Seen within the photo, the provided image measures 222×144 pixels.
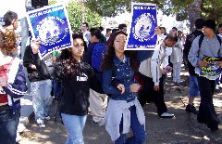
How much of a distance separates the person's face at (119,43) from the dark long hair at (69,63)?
16.8 inches

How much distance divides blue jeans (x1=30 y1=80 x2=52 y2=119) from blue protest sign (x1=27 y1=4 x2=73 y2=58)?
3.36 m

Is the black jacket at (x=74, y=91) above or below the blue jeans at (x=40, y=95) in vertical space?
above

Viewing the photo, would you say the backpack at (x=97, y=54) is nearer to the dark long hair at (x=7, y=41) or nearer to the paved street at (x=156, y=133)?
the paved street at (x=156, y=133)

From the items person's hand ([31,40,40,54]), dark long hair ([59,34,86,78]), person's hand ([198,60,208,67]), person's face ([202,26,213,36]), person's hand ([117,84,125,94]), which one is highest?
person's hand ([31,40,40,54])

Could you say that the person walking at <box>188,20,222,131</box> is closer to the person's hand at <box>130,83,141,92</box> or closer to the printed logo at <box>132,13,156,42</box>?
the printed logo at <box>132,13,156,42</box>

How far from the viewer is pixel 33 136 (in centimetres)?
767

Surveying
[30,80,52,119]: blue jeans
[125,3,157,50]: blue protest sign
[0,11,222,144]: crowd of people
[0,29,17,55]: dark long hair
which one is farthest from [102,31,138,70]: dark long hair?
[30,80,52,119]: blue jeans

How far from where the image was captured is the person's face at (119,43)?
17.1ft

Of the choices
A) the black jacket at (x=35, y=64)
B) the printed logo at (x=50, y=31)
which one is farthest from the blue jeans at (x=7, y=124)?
the printed logo at (x=50, y=31)

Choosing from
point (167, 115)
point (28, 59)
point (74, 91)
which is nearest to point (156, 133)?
point (167, 115)

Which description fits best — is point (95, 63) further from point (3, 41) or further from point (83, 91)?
point (3, 41)

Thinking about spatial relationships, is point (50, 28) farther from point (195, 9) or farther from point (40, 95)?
point (195, 9)

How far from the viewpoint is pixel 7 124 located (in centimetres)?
459

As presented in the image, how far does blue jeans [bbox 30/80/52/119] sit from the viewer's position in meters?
8.30
